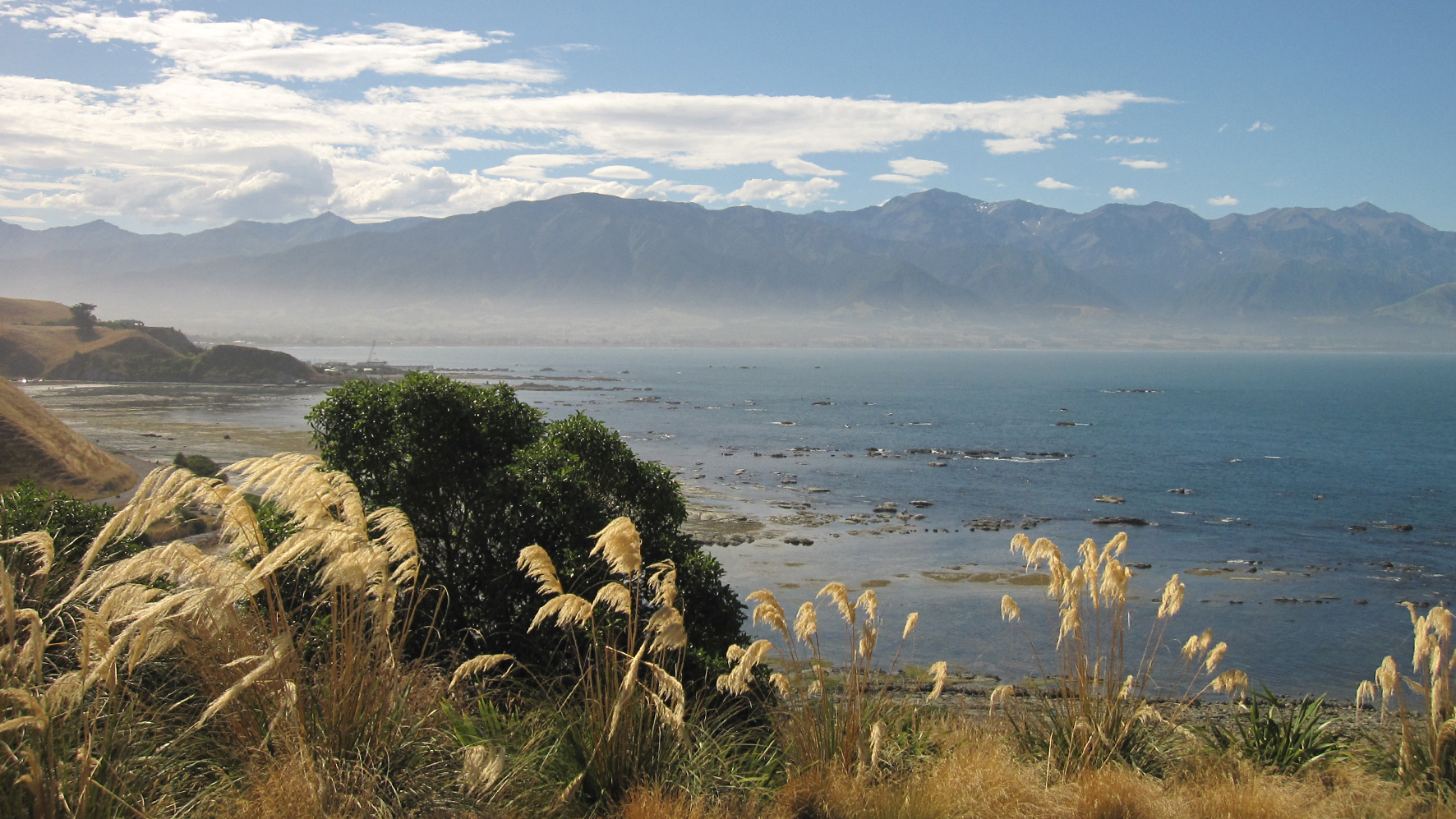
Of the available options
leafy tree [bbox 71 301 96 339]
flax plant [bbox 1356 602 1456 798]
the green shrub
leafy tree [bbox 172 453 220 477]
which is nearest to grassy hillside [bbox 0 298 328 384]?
leafy tree [bbox 71 301 96 339]

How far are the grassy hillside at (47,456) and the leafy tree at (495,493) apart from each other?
23.0m

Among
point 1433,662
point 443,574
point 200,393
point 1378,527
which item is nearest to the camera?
point 1433,662

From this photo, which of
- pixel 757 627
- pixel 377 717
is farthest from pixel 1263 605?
pixel 377 717

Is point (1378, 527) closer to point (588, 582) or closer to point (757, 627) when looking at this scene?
point (757, 627)

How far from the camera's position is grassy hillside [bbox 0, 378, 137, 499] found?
30.4m

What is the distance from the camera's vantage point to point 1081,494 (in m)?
49.8

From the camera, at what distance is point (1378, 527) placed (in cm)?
4216

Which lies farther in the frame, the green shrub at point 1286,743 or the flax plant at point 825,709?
the green shrub at point 1286,743

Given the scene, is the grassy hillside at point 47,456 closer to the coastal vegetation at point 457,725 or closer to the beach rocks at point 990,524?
the coastal vegetation at point 457,725

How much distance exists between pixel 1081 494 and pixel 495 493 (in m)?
43.8

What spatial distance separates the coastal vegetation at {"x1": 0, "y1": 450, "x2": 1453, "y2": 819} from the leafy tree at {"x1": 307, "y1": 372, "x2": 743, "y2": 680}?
235cm

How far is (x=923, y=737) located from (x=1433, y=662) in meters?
3.90

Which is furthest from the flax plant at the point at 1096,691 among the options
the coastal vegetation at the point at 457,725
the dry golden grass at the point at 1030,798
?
the dry golden grass at the point at 1030,798

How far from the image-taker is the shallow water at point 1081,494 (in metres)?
27.0
